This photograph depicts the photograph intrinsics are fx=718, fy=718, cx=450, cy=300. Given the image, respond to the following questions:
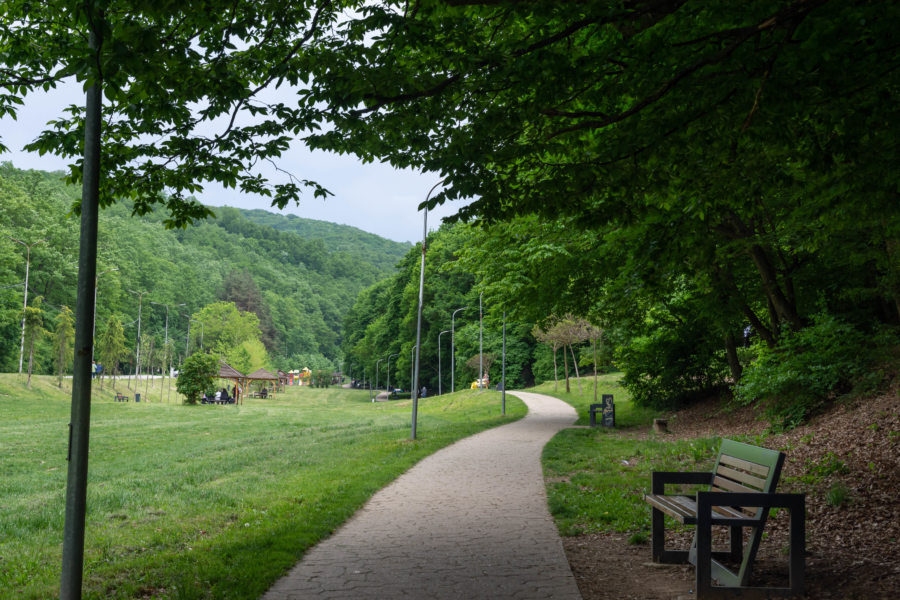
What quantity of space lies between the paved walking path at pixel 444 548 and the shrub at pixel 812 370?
A: 232 inches

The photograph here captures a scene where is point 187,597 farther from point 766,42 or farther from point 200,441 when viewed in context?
point 200,441

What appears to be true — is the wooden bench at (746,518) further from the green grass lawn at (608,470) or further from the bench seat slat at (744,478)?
the green grass lawn at (608,470)

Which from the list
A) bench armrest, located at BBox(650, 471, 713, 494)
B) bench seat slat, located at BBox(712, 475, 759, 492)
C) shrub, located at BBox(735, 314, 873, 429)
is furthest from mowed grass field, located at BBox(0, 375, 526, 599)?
shrub, located at BBox(735, 314, 873, 429)

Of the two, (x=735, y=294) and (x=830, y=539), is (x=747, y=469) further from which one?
(x=735, y=294)

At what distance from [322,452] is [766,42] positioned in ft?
46.0

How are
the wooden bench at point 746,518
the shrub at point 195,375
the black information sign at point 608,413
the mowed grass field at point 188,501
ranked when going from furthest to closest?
the shrub at point 195,375, the black information sign at point 608,413, the mowed grass field at point 188,501, the wooden bench at point 746,518

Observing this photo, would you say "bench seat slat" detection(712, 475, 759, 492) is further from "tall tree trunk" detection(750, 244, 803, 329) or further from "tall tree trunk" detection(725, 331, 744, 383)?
"tall tree trunk" detection(725, 331, 744, 383)

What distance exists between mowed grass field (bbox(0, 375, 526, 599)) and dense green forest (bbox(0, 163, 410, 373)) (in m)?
3.03

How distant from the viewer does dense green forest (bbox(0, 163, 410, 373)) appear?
224ft

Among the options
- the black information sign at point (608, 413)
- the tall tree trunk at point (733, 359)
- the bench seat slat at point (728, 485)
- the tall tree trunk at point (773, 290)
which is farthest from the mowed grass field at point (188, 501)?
the tall tree trunk at point (733, 359)

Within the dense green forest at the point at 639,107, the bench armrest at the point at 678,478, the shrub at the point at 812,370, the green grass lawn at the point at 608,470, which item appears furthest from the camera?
the shrub at the point at 812,370

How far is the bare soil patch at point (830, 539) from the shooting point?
5469 mm

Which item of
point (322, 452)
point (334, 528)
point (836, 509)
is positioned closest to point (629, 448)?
point (322, 452)

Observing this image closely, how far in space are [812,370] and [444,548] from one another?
423 inches
